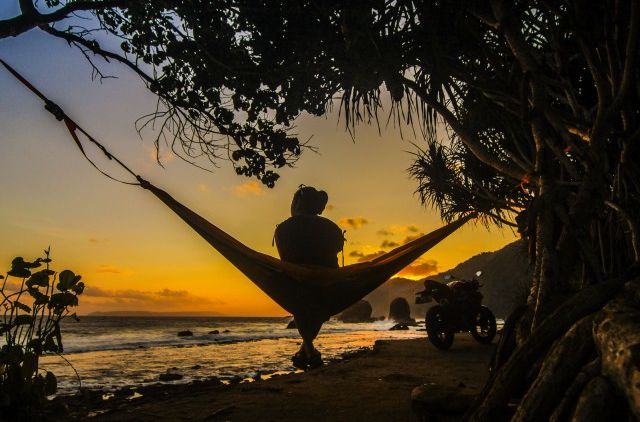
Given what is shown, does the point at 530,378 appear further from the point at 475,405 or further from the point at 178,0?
the point at 178,0

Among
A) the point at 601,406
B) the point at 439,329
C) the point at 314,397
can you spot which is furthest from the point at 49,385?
the point at 439,329

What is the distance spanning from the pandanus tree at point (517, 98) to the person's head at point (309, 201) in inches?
47.6

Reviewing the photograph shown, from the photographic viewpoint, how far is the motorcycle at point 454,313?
23.3 feet

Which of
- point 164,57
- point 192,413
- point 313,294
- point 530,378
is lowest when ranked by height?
point 192,413

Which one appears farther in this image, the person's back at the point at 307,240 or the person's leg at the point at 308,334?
the person's back at the point at 307,240

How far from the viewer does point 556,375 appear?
Result: 1.55m

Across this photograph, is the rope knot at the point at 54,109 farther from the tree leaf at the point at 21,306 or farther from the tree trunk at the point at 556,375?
the tree trunk at the point at 556,375

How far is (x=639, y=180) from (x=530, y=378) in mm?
1623

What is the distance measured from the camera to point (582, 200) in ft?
6.91

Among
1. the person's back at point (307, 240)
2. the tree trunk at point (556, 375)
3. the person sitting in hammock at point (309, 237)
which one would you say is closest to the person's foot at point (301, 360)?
the person sitting in hammock at point (309, 237)

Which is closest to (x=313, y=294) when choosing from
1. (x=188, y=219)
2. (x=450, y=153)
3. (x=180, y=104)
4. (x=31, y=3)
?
(x=188, y=219)

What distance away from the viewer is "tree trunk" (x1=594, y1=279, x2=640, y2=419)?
127 centimetres

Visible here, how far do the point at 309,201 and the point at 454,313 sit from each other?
3575mm

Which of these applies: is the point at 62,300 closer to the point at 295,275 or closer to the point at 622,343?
the point at 295,275
